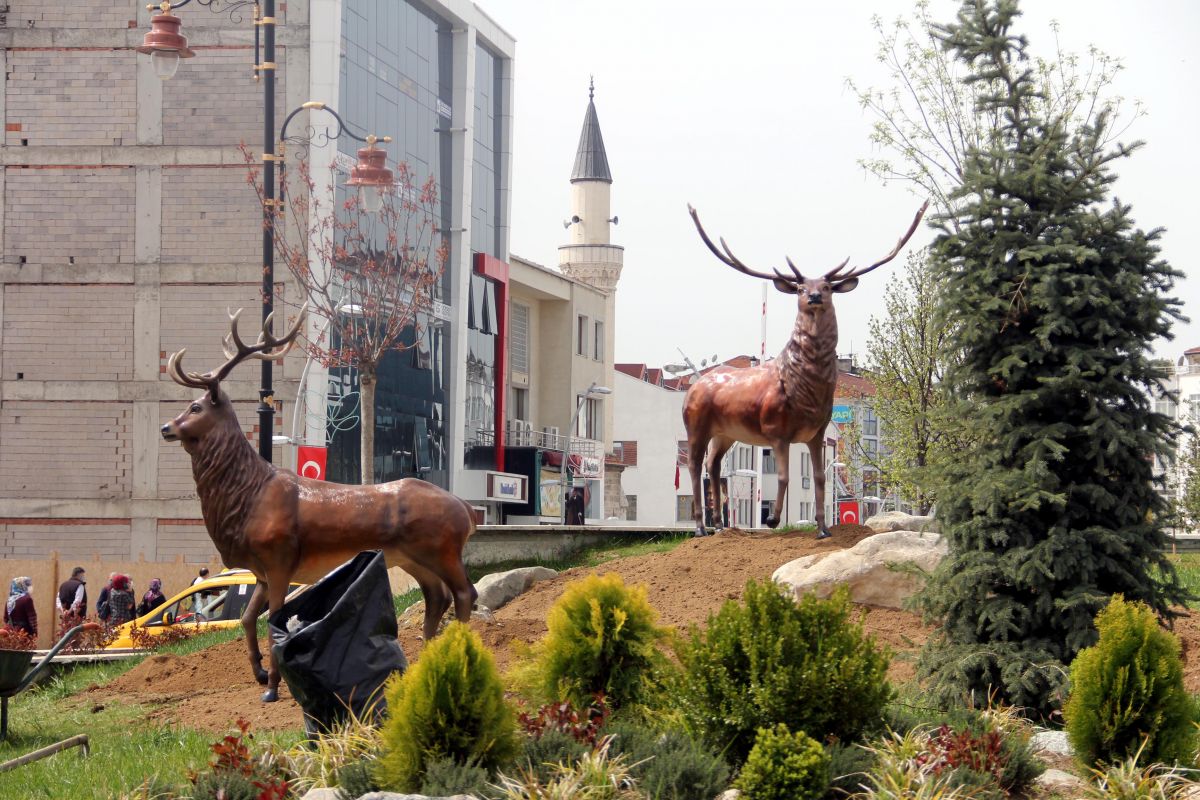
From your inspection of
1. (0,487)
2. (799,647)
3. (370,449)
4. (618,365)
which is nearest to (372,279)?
(370,449)

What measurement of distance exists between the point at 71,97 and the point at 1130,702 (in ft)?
120

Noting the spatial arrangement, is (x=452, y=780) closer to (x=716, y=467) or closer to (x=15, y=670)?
(x=15, y=670)

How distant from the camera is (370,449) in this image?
2391 centimetres

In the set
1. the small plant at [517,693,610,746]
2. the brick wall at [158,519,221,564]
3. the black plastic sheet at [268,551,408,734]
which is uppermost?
the black plastic sheet at [268,551,408,734]

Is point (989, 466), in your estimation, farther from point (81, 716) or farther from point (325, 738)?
point (81, 716)

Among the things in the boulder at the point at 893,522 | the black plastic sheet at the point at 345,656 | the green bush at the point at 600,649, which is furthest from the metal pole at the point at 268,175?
the green bush at the point at 600,649

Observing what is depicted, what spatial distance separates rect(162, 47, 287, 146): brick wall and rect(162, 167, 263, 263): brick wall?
0.83 metres

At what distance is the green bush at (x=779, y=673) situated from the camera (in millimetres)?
7688

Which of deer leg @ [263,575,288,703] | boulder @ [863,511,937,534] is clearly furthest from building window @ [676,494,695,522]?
deer leg @ [263,575,288,703]

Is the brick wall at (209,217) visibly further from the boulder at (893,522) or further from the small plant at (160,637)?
the boulder at (893,522)

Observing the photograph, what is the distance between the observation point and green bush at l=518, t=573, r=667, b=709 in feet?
28.4

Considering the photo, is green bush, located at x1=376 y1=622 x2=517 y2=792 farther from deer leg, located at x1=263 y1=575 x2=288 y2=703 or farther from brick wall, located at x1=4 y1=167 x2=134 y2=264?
brick wall, located at x1=4 y1=167 x2=134 y2=264

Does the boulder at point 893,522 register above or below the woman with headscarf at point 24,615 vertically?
above

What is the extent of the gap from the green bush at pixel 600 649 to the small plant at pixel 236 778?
156cm
